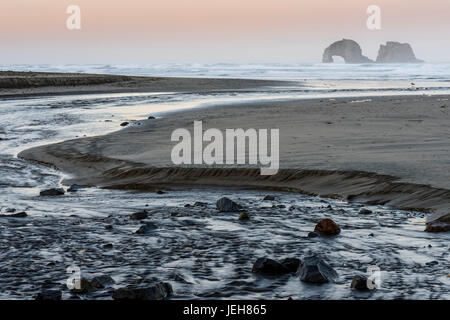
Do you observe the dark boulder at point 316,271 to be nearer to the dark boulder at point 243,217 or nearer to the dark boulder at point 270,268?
the dark boulder at point 270,268

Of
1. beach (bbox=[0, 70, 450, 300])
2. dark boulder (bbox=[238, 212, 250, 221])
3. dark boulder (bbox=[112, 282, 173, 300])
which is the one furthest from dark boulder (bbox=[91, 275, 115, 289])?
dark boulder (bbox=[238, 212, 250, 221])

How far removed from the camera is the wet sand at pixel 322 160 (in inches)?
375

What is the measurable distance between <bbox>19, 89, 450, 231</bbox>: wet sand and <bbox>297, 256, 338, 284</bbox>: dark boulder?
219 cm

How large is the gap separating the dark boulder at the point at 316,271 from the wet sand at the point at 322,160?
219 cm

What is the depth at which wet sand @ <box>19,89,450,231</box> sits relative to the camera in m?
9.52

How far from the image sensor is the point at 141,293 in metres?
5.27

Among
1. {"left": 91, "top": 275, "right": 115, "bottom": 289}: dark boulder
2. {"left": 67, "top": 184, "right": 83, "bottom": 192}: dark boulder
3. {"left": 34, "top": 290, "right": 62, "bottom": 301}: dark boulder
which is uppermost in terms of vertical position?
{"left": 34, "top": 290, "right": 62, "bottom": 301}: dark boulder

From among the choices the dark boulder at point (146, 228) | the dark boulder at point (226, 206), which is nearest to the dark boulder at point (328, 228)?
the dark boulder at point (226, 206)

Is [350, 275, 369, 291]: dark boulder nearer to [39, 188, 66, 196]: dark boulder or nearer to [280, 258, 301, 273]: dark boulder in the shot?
[280, 258, 301, 273]: dark boulder

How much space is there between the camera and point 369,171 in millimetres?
10266

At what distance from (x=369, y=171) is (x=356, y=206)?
1.36m

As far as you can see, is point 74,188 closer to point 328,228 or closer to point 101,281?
point 328,228

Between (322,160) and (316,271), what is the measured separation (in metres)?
5.82
